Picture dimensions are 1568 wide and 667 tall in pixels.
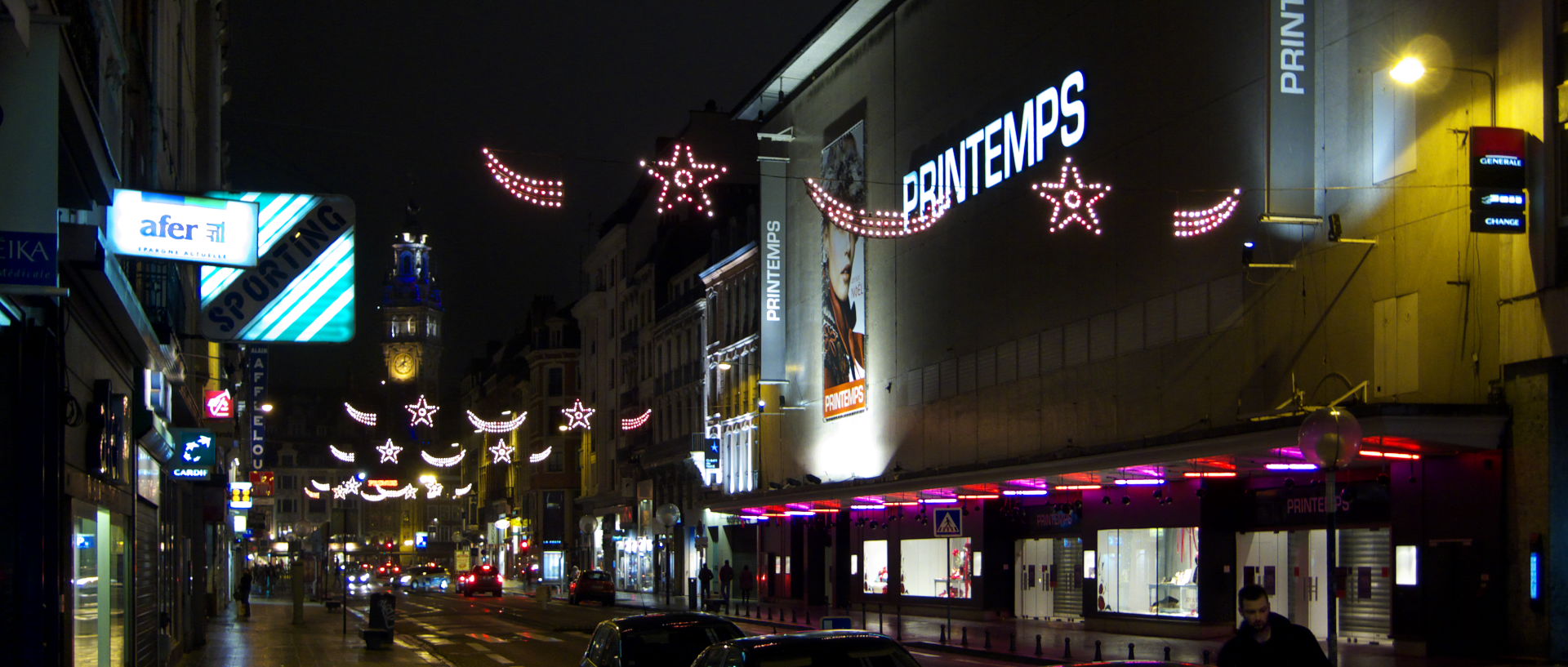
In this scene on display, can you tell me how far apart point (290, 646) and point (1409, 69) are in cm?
2533

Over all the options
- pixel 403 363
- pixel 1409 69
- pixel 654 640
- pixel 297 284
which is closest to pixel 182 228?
pixel 297 284

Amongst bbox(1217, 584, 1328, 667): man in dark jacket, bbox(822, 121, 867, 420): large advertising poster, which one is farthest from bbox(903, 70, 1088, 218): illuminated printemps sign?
bbox(1217, 584, 1328, 667): man in dark jacket

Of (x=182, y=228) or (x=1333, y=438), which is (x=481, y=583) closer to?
(x=182, y=228)

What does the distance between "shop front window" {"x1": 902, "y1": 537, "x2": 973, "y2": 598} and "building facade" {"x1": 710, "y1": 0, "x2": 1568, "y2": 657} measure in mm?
132

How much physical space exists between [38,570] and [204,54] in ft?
102

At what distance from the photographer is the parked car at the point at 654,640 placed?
15.2 metres

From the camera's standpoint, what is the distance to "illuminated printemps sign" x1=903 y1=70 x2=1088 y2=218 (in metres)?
37.8

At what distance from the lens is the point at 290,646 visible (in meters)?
34.4

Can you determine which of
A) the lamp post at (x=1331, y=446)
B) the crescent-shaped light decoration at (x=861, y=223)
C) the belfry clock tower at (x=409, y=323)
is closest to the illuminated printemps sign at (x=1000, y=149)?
the crescent-shaped light decoration at (x=861, y=223)

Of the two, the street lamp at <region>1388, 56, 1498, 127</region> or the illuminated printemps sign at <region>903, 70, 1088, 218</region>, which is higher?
the illuminated printemps sign at <region>903, 70, 1088, 218</region>

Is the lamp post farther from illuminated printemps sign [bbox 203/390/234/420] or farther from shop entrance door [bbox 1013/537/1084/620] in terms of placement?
illuminated printemps sign [bbox 203/390/234/420]

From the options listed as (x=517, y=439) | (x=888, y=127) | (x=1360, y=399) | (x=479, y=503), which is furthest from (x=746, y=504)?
(x=479, y=503)

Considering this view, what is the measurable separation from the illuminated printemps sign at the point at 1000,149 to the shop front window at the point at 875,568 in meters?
11.3

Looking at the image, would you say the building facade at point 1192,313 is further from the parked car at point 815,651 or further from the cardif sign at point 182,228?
the cardif sign at point 182,228
